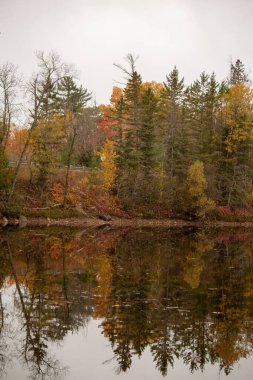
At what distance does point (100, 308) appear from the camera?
39.3ft

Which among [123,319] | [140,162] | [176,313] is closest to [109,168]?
[140,162]

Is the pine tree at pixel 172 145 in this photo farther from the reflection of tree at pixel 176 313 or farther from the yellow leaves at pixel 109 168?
the reflection of tree at pixel 176 313

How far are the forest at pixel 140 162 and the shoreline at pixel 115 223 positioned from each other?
0.59 metres

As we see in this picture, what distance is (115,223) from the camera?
45.5 meters

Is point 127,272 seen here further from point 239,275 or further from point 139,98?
point 139,98

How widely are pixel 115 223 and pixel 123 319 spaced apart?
34.4m

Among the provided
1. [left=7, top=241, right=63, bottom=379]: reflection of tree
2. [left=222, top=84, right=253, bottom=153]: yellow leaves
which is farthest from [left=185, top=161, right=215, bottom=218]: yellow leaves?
[left=7, top=241, right=63, bottom=379]: reflection of tree

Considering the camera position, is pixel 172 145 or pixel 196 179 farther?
pixel 172 145

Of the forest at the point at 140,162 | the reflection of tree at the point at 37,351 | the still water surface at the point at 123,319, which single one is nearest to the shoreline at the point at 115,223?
the forest at the point at 140,162

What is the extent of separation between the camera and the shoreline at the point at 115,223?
39625 millimetres

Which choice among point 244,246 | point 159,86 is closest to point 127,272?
point 244,246

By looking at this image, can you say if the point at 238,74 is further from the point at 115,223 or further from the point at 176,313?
the point at 176,313

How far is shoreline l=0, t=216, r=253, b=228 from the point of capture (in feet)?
130

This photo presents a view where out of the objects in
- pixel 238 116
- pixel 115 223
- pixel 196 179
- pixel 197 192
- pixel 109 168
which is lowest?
pixel 115 223
